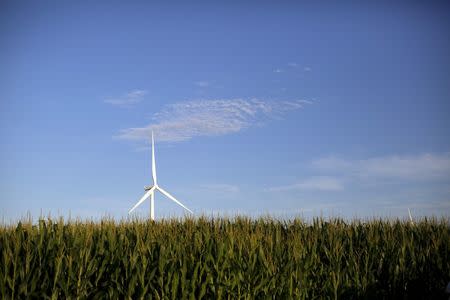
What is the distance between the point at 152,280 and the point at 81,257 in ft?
5.59

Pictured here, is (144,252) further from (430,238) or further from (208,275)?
(430,238)

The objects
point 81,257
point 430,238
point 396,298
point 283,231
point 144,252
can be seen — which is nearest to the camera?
point 81,257

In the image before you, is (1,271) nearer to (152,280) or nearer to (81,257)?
(81,257)

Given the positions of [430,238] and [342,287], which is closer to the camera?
[342,287]

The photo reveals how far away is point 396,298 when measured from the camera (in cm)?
1284

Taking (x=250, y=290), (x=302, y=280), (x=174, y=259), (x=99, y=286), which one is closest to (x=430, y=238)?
(x=302, y=280)

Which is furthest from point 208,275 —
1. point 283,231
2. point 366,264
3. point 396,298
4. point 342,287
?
point 283,231

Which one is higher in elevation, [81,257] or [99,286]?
[81,257]

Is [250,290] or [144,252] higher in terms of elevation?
[144,252]

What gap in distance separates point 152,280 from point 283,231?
27.8 feet

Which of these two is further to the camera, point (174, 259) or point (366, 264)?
point (366, 264)

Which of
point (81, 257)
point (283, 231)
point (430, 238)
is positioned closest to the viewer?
point (81, 257)

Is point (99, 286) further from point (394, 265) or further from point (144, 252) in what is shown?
point (394, 265)

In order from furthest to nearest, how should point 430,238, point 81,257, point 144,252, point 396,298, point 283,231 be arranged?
point 283,231
point 430,238
point 396,298
point 144,252
point 81,257
